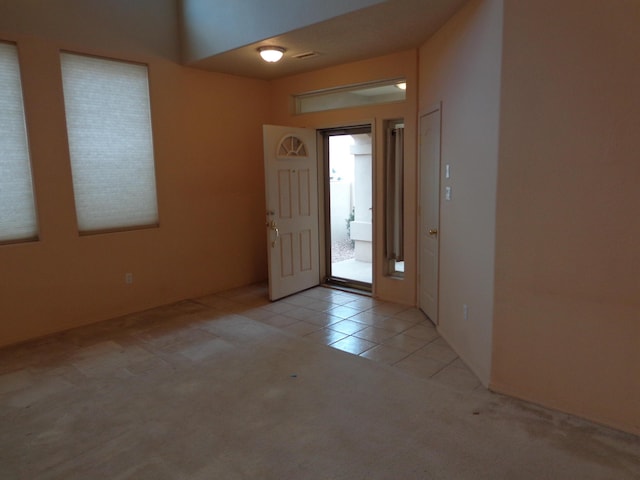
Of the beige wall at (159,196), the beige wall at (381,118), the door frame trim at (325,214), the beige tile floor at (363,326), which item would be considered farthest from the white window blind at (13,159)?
the door frame trim at (325,214)

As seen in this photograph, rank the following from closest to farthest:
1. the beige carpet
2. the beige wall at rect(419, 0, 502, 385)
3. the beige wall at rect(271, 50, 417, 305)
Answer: the beige carpet < the beige wall at rect(419, 0, 502, 385) < the beige wall at rect(271, 50, 417, 305)

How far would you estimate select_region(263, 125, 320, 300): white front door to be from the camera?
4.74m

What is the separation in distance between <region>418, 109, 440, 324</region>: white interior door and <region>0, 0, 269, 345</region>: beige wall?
2321 millimetres

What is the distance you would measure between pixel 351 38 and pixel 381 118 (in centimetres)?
95

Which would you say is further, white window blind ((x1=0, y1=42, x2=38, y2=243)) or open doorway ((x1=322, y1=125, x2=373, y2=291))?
open doorway ((x1=322, y1=125, x2=373, y2=291))

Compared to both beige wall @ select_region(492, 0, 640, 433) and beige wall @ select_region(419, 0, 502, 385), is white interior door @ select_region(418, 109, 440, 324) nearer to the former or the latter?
beige wall @ select_region(419, 0, 502, 385)

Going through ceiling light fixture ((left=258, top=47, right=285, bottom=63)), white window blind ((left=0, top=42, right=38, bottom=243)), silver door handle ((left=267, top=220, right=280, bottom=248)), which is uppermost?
ceiling light fixture ((left=258, top=47, right=285, bottom=63))

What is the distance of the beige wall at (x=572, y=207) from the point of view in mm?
2217

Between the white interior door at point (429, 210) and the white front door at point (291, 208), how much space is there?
1473 millimetres

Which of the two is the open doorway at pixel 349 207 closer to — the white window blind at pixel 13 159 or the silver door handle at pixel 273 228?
the silver door handle at pixel 273 228

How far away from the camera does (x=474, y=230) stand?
2.99m

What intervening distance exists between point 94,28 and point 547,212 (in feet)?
13.8

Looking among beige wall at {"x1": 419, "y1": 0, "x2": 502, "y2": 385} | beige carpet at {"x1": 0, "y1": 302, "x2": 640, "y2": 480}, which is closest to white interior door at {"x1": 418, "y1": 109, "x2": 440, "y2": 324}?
beige wall at {"x1": 419, "y1": 0, "x2": 502, "y2": 385}

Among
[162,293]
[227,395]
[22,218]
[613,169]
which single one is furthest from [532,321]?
[22,218]
